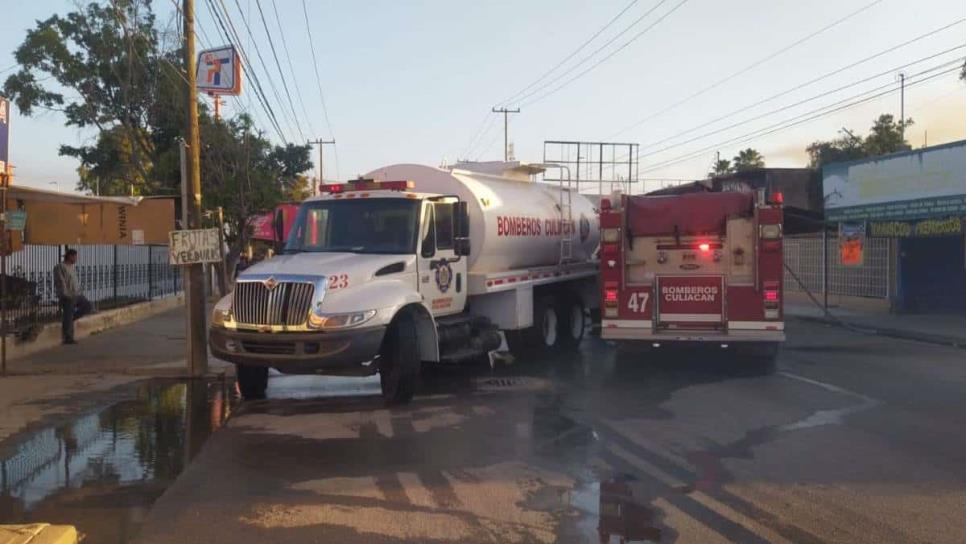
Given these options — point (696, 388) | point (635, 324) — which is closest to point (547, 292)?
point (635, 324)

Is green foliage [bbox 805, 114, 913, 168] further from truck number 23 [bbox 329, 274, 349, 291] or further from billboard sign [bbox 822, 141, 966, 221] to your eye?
truck number 23 [bbox 329, 274, 349, 291]

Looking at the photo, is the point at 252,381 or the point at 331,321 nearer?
the point at 331,321

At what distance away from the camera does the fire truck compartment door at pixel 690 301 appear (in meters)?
13.5

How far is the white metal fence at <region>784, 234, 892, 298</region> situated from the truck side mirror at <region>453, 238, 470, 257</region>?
1496cm

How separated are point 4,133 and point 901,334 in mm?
17368

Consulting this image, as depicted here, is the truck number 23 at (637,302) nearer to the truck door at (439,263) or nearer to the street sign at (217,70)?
the truck door at (439,263)

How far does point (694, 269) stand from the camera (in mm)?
13805

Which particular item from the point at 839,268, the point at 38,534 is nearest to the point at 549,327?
the point at 38,534

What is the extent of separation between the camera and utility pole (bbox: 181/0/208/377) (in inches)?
510

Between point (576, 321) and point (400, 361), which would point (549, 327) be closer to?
point (576, 321)

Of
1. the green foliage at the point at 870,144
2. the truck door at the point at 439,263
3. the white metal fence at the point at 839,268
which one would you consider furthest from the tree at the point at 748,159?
the truck door at the point at 439,263

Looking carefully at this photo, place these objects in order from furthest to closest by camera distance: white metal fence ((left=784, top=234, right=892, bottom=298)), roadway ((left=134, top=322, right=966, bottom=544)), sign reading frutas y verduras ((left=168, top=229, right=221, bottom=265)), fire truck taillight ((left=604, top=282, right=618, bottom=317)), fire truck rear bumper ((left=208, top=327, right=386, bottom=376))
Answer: white metal fence ((left=784, top=234, right=892, bottom=298))
fire truck taillight ((left=604, top=282, right=618, bottom=317))
sign reading frutas y verduras ((left=168, top=229, right=221, bottom=265))
fire truck rear bumper ((left=208, top=327, right=386, bottom=376))
roadway ((left=134, top=322, right=966, bottom=544))

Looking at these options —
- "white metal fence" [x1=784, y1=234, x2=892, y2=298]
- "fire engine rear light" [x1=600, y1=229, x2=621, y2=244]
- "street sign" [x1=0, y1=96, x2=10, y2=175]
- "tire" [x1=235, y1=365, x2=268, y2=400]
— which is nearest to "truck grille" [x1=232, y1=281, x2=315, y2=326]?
"tire" [x1=235, y1=365, x2=268, y2=400]

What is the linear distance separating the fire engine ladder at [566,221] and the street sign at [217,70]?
7.08 meters
